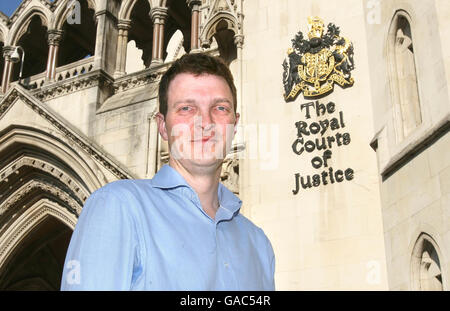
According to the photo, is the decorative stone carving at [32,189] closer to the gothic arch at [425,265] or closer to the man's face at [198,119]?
the gothic arch at [425,265]

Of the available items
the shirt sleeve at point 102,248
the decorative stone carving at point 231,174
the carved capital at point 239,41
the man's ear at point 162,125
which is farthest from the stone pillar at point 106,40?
the shirt sleeve at point 102,248

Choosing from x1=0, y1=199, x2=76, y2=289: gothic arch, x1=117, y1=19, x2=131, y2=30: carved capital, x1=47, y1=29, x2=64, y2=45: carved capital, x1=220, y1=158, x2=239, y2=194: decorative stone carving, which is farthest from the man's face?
x1=47, y1=29, x2=64, y2=45: carved capital

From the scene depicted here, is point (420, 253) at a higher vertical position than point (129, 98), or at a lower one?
lower

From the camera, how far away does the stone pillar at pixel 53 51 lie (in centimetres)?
1760

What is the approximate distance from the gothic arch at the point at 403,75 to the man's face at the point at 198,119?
7003 mm

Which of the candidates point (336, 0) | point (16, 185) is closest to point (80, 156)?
point (16, 185)

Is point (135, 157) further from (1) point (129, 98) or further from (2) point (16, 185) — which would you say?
(2) point (16, 185)

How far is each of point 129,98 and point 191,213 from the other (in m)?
13.6

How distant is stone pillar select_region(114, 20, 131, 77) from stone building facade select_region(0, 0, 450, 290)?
0.72 feet

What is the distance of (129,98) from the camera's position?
15.0 metres

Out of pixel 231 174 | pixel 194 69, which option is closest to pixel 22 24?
pixel 231 174

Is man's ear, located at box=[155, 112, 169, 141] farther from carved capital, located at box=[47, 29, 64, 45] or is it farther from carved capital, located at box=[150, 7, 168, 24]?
carved capital, located at box=[47, 29, 64, 45]

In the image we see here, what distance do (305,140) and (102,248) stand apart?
8.64 meters
